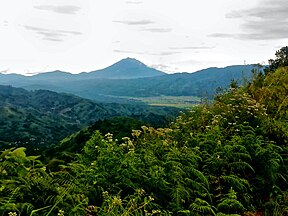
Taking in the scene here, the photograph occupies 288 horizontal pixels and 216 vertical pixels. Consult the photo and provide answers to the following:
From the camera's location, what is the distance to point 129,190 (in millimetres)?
6281

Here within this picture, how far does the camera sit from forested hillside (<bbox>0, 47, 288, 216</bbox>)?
536cm

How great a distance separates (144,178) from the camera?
21.0 ft

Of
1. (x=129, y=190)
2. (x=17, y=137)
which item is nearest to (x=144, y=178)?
(x=129, y=190)

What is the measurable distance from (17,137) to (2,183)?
183690mm

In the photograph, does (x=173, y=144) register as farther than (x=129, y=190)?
Yes

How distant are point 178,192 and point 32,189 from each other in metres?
2.54

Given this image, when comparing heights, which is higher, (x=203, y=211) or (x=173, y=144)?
(x=173, y=144)

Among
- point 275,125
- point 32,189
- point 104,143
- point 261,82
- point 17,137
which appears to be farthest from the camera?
point 17,137

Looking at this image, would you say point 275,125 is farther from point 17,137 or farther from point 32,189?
point 17,137

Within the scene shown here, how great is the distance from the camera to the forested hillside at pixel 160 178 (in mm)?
5359

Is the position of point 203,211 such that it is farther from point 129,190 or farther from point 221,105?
point 221,105

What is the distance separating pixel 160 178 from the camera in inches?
249

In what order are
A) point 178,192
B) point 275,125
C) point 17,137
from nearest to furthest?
1. point 178,192
2. point 275,125
3. point 17,137

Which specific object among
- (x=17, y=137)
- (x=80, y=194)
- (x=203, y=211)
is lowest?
(x=17, y=137)
